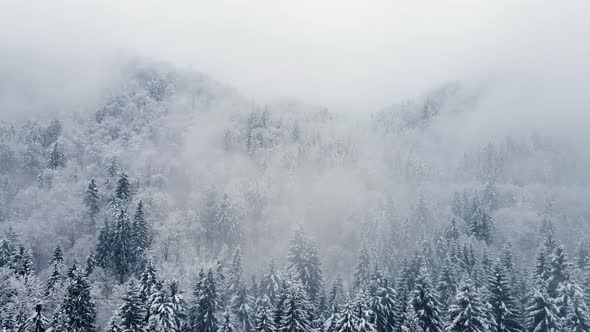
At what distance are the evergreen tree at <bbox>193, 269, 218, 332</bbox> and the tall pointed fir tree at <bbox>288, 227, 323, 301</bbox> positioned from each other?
1802 cm

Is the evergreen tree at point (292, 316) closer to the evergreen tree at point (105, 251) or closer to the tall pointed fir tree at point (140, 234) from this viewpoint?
the tall pointed fir tree at point (140, 234)

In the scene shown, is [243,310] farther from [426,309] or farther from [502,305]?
[502,305]

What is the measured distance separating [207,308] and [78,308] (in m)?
15.2

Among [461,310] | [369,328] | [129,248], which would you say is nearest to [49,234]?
[129,248]

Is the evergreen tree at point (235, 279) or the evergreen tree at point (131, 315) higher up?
the evergreen tree at point (131, 315)

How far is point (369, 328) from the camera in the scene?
→ 4916 centimetres

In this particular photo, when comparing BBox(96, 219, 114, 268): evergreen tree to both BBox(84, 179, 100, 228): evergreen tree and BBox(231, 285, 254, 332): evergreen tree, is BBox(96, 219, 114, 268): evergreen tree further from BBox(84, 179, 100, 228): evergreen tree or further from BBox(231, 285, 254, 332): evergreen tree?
BBox(231, 285, 254, 332): evergreen tree

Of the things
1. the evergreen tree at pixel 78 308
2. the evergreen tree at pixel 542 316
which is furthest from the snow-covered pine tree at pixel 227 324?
the evergreen tree at pixel 542 316

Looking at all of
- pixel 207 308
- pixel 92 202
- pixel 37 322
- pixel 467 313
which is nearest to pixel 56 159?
pixel 92 202

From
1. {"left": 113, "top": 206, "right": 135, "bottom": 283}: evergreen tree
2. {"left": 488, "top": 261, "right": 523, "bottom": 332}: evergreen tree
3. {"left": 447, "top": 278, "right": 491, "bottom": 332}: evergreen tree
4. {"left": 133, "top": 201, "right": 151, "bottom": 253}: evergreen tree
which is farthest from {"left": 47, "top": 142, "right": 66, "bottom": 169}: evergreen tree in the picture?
{"left": 447, "top": 278, "right": 491, "bottom": 332}: evergreen tree

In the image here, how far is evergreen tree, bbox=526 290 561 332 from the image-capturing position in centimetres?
4906

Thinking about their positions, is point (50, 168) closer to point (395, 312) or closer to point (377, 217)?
point (377, 217)

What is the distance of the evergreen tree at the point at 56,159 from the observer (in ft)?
480

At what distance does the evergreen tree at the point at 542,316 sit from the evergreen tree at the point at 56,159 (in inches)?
5519
